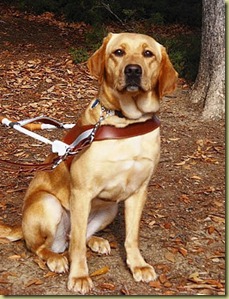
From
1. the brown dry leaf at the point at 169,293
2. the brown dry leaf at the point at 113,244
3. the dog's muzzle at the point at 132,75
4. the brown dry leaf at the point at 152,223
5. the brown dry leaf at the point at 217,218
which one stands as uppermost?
the dog's muzzle at the point at 132,75

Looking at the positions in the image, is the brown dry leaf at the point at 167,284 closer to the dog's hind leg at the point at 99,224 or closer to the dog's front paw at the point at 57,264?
the dog's hind leg at the point at 99,224

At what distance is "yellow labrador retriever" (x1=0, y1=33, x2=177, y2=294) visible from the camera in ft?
11.7

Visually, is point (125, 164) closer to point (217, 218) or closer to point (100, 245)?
point (100, 245)

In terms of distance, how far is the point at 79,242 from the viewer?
3662 millimetres

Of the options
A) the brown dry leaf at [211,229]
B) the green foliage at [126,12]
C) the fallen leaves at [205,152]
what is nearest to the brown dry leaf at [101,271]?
the brown dry leaf at [211,229]

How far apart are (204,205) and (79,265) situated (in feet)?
6.30

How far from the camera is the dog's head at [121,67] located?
3621mm

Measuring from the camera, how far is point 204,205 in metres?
5.20

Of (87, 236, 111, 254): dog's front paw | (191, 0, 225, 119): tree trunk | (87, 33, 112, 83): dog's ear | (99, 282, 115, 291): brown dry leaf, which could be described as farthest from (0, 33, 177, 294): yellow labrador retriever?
(191, 0, 225, 119): tree trunk

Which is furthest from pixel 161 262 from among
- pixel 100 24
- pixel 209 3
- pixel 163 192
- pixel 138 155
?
pixel 100 24

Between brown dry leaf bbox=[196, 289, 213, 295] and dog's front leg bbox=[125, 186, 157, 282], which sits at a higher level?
dog's front leg bbox=[125, 186, 157, 282]

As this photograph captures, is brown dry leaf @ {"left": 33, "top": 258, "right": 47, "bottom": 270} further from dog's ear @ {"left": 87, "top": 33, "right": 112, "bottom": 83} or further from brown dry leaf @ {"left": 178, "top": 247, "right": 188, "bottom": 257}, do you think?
dog's ear @ {"left": 87, "top": 33, "right": 112, "bottom": 83}

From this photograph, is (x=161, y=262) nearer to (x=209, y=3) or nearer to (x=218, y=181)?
(x=218, y=181)

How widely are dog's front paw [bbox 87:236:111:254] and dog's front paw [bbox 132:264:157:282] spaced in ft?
1.57
